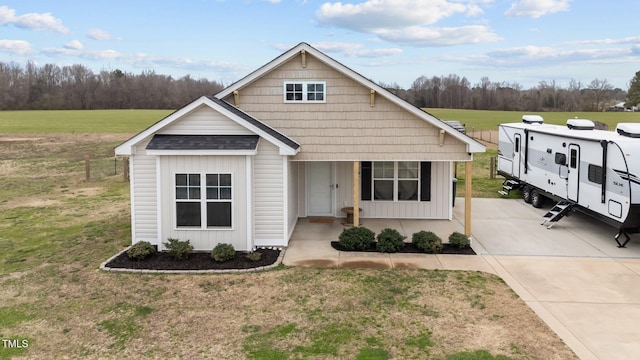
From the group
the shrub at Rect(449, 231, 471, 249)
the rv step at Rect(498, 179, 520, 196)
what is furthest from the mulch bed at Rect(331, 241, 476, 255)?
the rv step at Rect(498, 179, 520, 196)

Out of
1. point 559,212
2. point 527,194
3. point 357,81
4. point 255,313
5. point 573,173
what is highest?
point 357,81

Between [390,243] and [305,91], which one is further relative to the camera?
[305,91]

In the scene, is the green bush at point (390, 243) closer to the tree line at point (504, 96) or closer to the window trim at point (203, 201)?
the window trim at point (203, 201)

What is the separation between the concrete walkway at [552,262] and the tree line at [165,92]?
7989 cm

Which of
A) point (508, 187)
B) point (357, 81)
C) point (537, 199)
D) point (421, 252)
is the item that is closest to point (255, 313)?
point (421, 252)

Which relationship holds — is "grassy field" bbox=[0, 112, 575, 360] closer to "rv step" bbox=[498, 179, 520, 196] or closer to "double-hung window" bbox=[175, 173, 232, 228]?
"double-hung window" bbox=[175, 173, 232, 228]

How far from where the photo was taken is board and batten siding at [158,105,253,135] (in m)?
12.2

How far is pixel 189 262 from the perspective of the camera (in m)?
11.4

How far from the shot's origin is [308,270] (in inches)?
428

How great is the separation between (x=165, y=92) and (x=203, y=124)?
9848 centimetres

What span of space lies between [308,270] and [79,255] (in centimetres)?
572

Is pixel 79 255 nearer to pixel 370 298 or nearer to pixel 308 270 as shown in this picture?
pixel 308 270

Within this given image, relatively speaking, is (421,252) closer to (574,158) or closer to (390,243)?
(390,243)

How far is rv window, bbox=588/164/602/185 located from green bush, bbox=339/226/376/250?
608 cm
